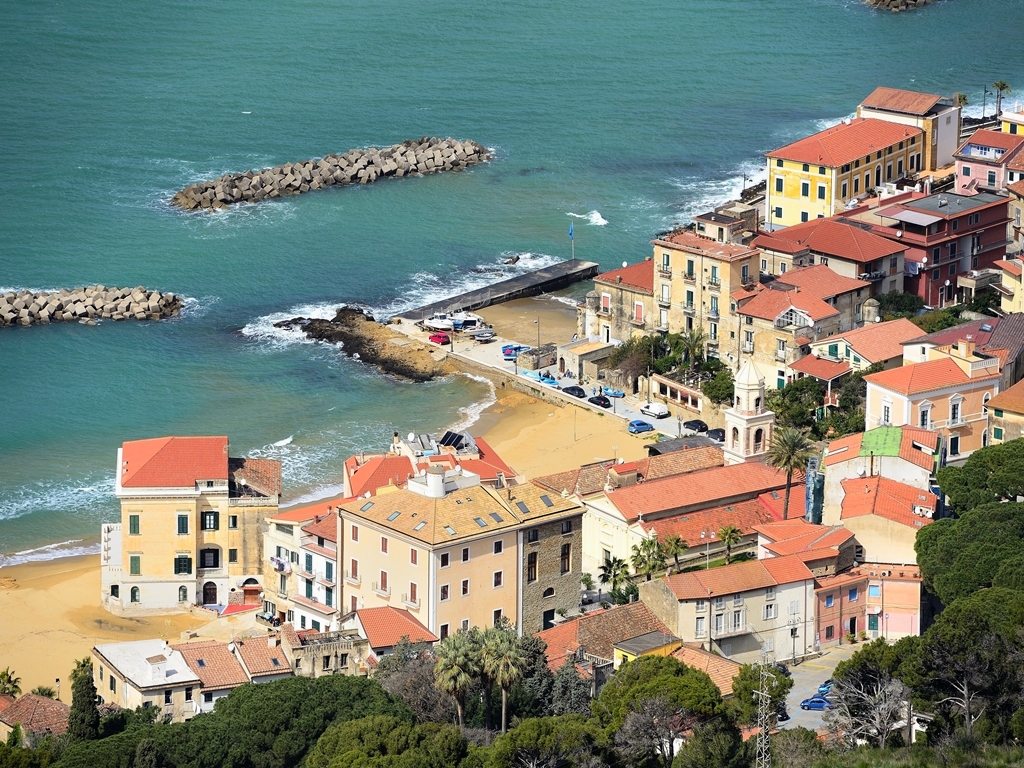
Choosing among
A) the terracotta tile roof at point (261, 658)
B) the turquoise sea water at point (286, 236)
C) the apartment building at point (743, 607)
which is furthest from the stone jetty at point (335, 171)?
the apartment building at point (743, 607)

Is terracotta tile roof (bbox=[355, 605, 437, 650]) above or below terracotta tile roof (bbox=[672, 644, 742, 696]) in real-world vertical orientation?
above

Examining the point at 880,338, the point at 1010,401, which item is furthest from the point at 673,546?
the point at 880,338

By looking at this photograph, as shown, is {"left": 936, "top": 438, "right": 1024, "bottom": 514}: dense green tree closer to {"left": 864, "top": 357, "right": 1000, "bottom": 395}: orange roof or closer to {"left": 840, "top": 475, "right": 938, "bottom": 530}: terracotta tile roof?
{"left": 840, "top": 475, "right": 938, "bottom": 530}: terracotta tile roof

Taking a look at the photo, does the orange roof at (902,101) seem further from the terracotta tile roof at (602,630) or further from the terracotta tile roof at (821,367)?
the terracotta tile roof at (602,630)

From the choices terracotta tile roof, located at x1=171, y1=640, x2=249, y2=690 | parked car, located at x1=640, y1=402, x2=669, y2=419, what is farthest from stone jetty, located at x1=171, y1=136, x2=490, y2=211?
terracotta tile roof, located at x1=171, y1=640, x2=249, y2=690

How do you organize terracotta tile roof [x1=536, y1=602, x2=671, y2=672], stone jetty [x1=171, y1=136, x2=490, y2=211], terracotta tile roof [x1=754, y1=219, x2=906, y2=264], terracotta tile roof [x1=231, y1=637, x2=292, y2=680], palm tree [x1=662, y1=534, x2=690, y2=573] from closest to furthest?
1. terracotta tile roof [x1=231, y1=637, x2=292, y2=680]
2. terracotta tile roof [x1=536, y1=602, x2=671, y2=672]
3. palm tree [x1=662, y1=534, x2=690, y2=573]
4. terracotta tile roof [x1=754, y1=219, x2=906, y2=264]
5. stone jetty [x1=171, y1=136, x2=490, y2=211]

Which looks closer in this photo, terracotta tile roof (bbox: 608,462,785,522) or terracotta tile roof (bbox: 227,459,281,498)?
terracotta tile roof (bbox: 608,462,785,522)

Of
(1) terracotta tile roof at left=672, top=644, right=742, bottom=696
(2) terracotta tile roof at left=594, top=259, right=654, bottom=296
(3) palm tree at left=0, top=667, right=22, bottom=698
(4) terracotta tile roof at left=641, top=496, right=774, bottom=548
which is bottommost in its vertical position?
(3) palm tree at left=0, top=667, right=22, bottom=698
